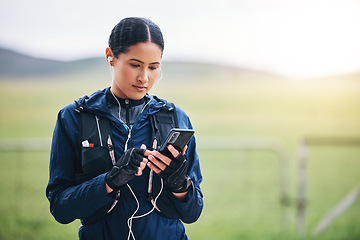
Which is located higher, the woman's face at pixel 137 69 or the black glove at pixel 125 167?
the woman's face at pixel 137 69

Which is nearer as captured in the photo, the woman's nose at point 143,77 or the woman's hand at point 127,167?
the woman's hand at point 127,167

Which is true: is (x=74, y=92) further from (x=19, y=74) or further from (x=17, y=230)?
(x=17, y=230)

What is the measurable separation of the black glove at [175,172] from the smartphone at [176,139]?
2cm

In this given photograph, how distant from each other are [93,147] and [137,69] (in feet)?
0.82

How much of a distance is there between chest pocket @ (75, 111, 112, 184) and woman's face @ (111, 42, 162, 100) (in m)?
0.12

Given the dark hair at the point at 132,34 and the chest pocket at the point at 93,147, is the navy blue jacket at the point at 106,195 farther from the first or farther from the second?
the dark hair at the point at 132,34

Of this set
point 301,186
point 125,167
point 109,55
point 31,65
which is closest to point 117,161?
point 125,167

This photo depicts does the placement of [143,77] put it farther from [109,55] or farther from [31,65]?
[31,65]

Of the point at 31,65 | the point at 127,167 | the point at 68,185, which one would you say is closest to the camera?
the point at 127,167

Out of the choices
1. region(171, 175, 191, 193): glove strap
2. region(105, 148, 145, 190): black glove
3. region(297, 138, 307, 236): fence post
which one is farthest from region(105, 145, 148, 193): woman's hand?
region(297, 138, 307, 236): fence post

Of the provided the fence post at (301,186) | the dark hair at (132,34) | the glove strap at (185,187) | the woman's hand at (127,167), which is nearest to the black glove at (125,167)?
the woman's hand at (127,167)

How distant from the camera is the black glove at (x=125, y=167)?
94cm

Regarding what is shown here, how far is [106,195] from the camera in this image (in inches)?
38.5

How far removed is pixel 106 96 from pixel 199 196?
407 mm
